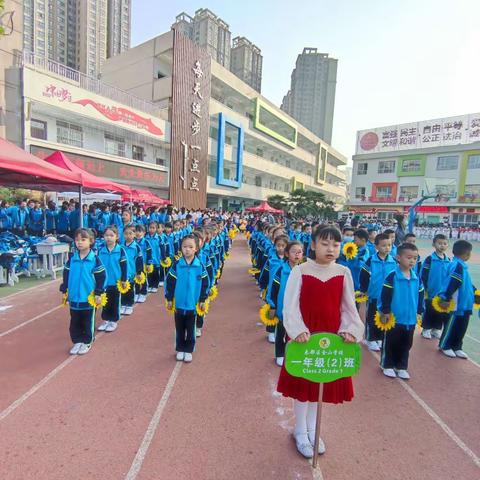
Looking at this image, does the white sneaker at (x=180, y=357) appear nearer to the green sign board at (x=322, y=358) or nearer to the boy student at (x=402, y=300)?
the green sign board at (x=322, y=358)

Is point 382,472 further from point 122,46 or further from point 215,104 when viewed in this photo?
point 122,46

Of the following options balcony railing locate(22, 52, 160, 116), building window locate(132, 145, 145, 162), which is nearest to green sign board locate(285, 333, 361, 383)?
balcony railing locate(22, 52, 160, 116)

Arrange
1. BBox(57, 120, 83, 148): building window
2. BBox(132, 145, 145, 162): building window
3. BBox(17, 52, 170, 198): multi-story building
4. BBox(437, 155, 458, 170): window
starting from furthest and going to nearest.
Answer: BBox(437, 155, 458, 170): window
BBox(132, 145, 145, 162): building window
BBox(57, 120, 83, 148): building window
BBox(17, 52, 170, 198): multi-story building

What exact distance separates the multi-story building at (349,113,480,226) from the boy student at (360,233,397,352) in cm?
3759

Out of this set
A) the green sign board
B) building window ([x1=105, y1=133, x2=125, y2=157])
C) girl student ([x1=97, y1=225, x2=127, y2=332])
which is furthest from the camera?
building window ([x1=105, y1=133, x2=125, y2=157])

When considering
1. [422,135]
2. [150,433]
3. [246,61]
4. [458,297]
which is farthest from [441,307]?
[246,61]

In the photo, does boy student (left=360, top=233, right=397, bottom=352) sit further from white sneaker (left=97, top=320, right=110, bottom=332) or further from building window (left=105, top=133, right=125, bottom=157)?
building window (left=105, top=133, right=125, bottom=157)

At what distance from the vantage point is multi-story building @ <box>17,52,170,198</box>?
1470 cm

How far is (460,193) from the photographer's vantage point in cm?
3828

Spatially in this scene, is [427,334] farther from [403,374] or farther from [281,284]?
[281,284]

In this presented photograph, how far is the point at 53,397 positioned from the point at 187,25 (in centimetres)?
7844

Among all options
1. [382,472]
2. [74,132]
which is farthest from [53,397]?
[74,132]

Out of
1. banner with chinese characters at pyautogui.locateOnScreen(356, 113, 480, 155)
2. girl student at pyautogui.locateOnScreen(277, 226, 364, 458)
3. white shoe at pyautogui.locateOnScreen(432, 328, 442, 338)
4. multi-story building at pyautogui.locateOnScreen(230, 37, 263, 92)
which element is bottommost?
white shoe at pyautogui.locateOnScreen(432, 328, 442, 338)

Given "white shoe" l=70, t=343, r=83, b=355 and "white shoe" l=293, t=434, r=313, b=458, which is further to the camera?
"white shoe" l=70, t=343, r=83, b=355
